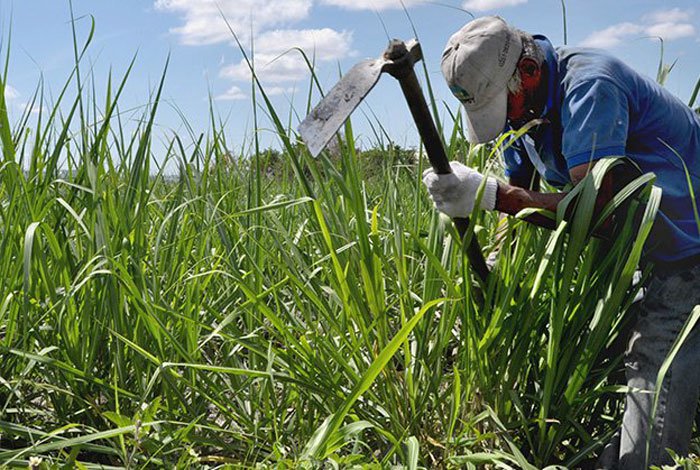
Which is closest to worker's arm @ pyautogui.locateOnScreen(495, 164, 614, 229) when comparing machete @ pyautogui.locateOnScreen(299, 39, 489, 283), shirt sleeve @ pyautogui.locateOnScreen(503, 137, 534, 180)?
machete @ pyautogui.locateOnScreen(299, 39, 489, 283)

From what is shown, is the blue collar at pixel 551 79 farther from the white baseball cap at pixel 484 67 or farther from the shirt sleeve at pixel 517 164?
the shirt sleeve at pixel 517 164

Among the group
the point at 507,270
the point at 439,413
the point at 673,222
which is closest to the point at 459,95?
the point at 507,270

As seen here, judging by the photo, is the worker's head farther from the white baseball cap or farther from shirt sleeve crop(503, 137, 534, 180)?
shirt sleeve crop(503, 137, 534, 180)

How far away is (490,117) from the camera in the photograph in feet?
6.14

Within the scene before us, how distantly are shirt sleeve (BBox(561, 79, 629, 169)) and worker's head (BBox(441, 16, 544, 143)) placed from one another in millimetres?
168

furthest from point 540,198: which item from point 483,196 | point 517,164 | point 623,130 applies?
point 517,164

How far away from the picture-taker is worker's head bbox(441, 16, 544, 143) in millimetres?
1788

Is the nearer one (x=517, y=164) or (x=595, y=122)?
(x=595, y=122)

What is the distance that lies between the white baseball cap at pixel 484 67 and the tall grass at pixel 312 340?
10cm

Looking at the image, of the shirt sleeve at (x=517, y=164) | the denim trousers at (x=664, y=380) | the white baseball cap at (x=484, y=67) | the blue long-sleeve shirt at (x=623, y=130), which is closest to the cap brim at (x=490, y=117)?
the white baseball cap at (x=484, y=67)

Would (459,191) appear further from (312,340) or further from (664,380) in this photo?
(664,380)

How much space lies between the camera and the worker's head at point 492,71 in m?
1.79

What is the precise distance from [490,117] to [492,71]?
0.12m

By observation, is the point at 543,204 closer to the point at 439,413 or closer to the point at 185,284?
the point at 439,413
